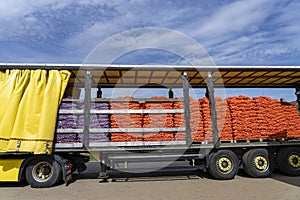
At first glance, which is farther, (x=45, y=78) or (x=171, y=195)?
(x=45, y=78)

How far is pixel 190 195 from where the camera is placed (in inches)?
229

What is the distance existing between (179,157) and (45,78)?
464cm

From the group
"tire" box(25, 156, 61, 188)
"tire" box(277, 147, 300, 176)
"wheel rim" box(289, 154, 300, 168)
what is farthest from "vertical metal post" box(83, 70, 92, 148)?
"wheel rim" box(289, 154, 300, 168)

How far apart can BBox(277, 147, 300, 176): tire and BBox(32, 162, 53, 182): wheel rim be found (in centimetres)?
720

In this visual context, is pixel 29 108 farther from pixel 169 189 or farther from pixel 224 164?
pixel 224 164

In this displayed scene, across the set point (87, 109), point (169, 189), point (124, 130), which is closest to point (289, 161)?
point (169, 189)

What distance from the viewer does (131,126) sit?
7344 millimetres

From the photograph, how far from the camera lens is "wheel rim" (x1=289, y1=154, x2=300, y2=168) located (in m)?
8.02

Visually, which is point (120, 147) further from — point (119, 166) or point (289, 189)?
point (289, 189)

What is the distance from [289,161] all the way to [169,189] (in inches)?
172

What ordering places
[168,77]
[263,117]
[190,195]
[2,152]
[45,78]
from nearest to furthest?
[190,195], [2,152], [45,78], [263,117], [168,77]

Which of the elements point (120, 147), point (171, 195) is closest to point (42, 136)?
point (120, 147)

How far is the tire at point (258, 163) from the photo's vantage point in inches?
301

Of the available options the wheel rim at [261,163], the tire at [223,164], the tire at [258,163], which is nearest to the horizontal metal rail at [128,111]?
the tire at [223,164]
